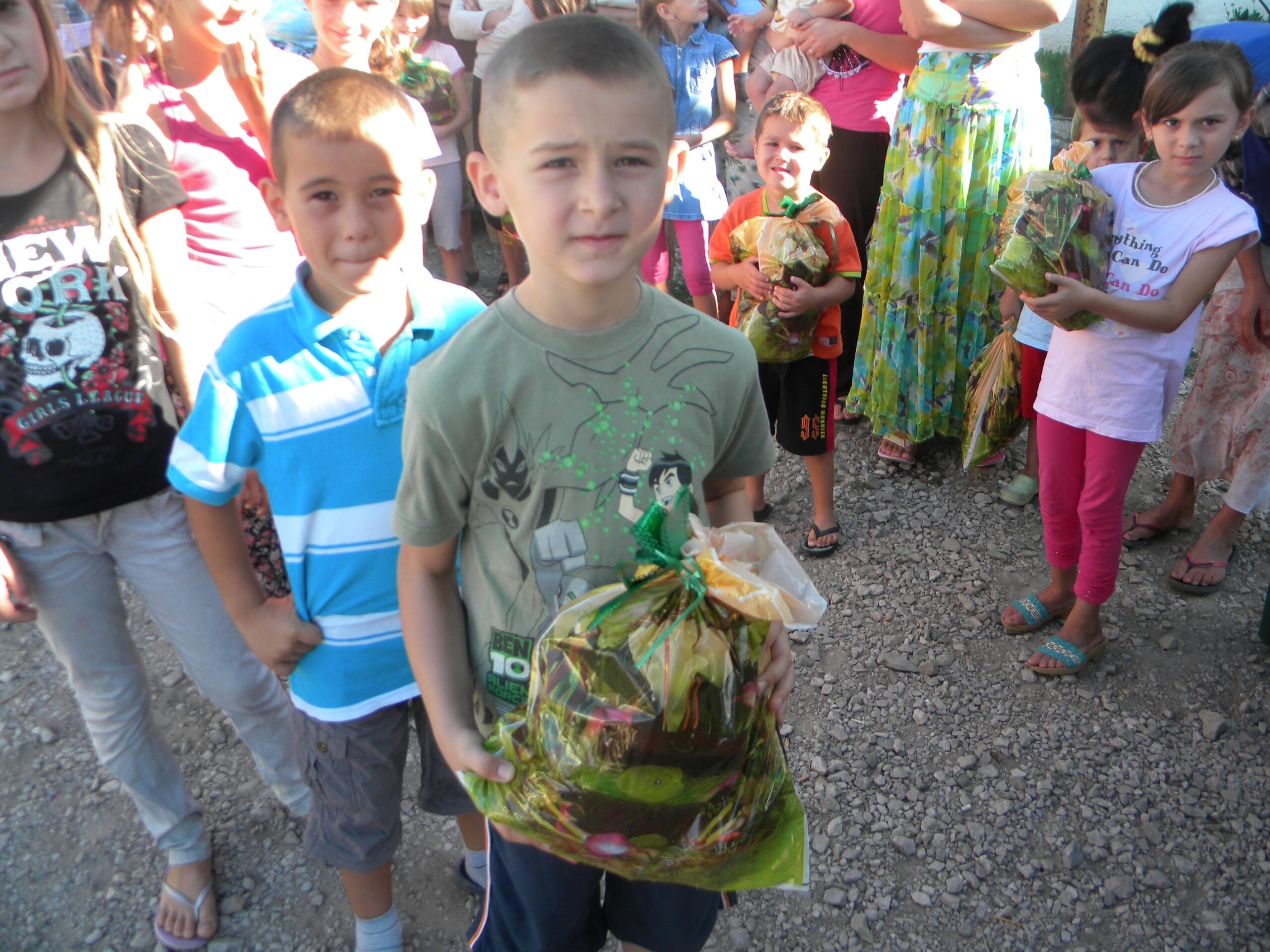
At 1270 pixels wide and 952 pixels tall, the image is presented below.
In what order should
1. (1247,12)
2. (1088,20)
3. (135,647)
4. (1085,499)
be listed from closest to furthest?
1. (135,647)
2. (1085,499)
3. (1088,20)
4. (1247,12)

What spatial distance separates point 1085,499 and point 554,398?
199 centimetres

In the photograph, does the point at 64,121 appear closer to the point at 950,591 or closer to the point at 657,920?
the point at 657,920

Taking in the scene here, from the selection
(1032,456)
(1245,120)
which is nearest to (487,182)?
(1245,120)

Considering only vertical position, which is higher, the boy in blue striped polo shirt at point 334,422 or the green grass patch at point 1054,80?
the boy in blue striped polo shirt at point 334,422

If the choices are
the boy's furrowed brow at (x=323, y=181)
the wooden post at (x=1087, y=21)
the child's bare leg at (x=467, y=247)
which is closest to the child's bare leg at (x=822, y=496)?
the boy's furrowed brow at (x=323, y=181)

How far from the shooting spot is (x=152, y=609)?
200 centimetres

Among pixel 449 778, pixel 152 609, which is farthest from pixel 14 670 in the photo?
pixel 449 778

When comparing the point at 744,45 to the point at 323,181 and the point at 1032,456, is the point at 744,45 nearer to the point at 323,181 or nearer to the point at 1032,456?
the point at 1032,456

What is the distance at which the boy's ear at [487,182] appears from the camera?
1.28m

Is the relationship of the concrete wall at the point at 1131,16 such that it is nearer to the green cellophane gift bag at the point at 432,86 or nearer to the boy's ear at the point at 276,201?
the green cellophane gift bag at the point at 432,86

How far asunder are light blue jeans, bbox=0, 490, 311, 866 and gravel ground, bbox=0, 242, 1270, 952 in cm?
33

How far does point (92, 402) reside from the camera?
174cm

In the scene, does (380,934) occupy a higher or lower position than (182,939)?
higher

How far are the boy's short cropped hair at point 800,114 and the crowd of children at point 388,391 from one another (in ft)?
0.06
